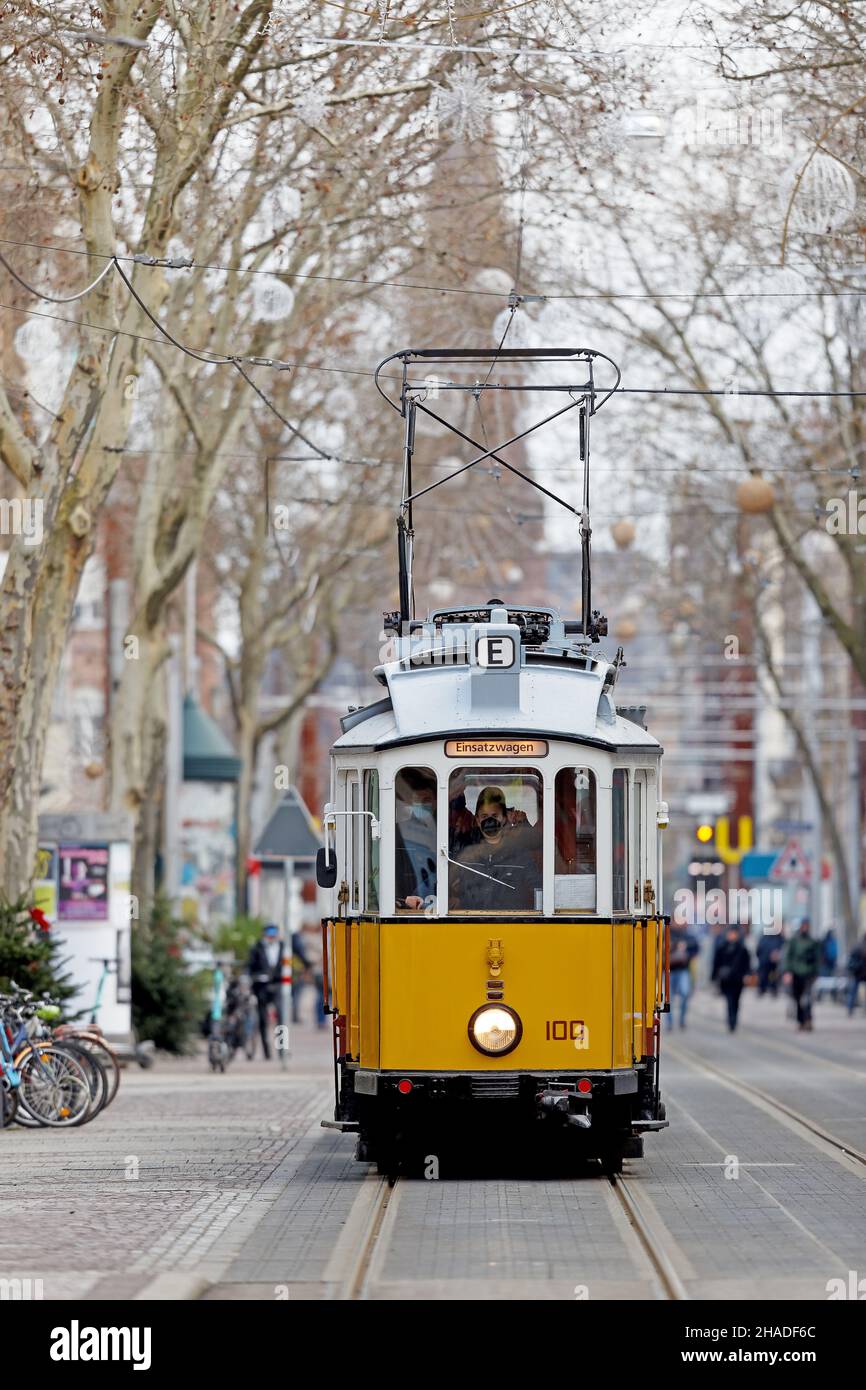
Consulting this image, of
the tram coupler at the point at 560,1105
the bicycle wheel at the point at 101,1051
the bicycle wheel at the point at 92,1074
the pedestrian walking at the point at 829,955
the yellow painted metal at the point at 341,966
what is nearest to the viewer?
the tram coupler at the point at 560,1105

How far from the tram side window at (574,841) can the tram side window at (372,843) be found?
1072 millimetres

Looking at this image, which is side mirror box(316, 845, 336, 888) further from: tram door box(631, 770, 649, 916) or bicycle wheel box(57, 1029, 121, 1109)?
bicycle wheel box(57, 1029, 121, 1109)

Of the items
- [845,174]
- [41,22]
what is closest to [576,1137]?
[845,174]

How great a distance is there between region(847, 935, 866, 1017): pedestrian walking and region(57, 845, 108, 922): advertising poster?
855 inches

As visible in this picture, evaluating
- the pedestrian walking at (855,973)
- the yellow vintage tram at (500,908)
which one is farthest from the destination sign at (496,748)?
the pedestrian walking at (855,973)

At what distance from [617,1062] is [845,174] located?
8.22m

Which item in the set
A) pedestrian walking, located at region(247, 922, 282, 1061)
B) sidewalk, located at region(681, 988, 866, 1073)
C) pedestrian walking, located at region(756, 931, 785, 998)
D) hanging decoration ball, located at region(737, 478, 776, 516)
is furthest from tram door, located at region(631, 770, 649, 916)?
pedestrian walking, located at region(756, 931, 785, 998)

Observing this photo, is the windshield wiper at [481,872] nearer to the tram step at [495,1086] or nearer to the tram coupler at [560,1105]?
→ the tram step at [495,1086]

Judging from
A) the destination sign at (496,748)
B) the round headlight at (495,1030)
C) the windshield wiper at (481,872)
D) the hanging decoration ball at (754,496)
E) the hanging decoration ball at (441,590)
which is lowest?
the round headlight at (495,1030)

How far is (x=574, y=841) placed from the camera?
15.0 meters

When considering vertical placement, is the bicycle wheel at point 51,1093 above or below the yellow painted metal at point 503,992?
below

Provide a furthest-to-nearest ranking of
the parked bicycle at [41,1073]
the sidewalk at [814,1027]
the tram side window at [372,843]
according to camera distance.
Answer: the sidewalk at [814,1027] → the parked bicycle at [41,1073] → the tram side window at [372,843]

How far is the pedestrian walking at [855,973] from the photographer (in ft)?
153
